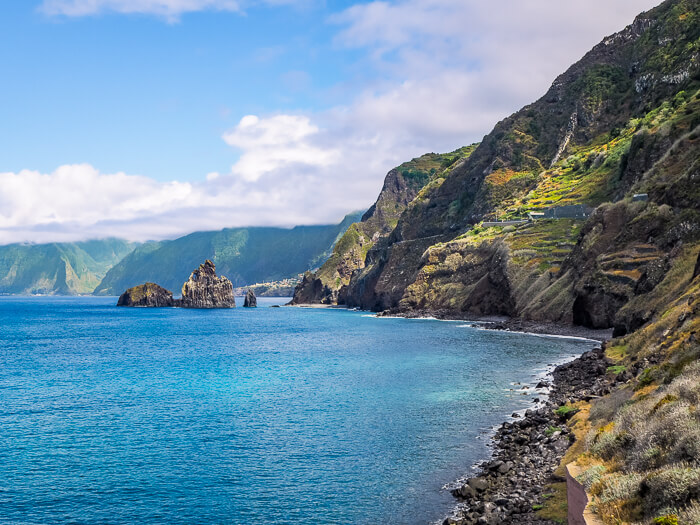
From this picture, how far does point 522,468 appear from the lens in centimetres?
3058

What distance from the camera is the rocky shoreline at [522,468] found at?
24641 mm

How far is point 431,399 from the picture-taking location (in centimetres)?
5209

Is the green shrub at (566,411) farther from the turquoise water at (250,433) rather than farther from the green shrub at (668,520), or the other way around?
the green shrub at (668,520)

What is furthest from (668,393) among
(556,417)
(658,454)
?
(556,417)

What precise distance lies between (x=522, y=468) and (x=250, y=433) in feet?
67.4

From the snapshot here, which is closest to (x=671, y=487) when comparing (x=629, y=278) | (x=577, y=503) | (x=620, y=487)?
(x=620, y=487)

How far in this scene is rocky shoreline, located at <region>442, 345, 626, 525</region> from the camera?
2464 cm

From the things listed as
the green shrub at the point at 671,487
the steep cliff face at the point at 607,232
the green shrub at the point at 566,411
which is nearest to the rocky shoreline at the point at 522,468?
the green shrub at the point at 566,411

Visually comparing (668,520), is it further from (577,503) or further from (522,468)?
(522,468)

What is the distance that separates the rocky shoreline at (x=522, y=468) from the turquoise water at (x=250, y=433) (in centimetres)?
137

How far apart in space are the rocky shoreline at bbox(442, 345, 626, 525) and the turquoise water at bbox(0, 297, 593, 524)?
1372 millimetres

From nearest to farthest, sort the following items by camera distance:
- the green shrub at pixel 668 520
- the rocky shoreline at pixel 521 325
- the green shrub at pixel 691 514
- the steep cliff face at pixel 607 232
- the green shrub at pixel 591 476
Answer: the green shrub at pixel 691 514
the green shrub at pixel 668 520
the green shrub at pixel 591 476
the steep cliff face at pixel 607 232
the rocky shoreline at pixel 521 325

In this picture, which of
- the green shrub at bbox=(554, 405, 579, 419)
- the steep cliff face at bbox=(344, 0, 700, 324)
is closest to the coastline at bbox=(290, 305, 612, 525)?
the green shrub at bbox=(554, 405, 579, 419)

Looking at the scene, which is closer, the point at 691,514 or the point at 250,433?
the point at 691,514
